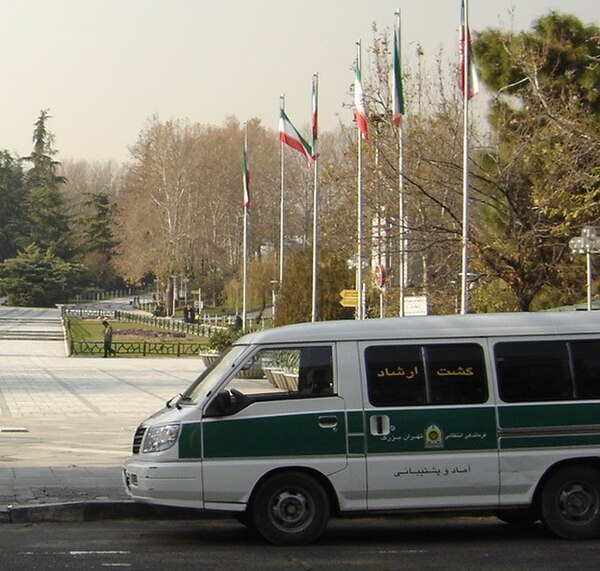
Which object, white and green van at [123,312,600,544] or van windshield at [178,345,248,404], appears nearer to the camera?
white and green van at [123,312,600,544]

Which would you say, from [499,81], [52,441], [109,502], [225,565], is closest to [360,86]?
[499,81]

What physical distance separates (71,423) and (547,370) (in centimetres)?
1509

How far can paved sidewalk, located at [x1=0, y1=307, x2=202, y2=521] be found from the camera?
44.6 feet

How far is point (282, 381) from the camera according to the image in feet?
38.1

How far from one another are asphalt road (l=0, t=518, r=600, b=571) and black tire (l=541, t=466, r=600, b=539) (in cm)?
15

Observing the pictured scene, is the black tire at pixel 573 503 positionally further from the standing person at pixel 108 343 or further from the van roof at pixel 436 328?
the standing person at pixel 108 343

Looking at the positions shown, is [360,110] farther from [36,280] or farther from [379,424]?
[36,280]

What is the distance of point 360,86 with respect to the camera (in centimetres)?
3434

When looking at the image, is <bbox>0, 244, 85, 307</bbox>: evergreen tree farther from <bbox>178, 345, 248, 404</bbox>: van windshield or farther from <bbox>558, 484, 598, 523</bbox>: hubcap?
<bbox>558, 484, 598, 523</bbox>: hubcap

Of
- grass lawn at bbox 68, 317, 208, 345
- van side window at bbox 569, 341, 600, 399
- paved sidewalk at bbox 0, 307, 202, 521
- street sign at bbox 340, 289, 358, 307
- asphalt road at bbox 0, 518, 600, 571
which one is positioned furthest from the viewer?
grass lawn at bbox 68, 317, 208, 345

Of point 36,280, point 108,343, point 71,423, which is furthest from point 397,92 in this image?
point 36,280

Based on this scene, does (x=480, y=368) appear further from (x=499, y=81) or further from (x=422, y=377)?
(x=499, y=81)

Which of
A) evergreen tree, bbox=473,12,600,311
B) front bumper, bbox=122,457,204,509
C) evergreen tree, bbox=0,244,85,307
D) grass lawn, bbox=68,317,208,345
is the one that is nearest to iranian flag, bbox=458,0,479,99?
evergreen tree, bbox=473,12,600,311

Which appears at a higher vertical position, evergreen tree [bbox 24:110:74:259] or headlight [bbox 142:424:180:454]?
evergreen tree [bbox 24:110:74:259]
